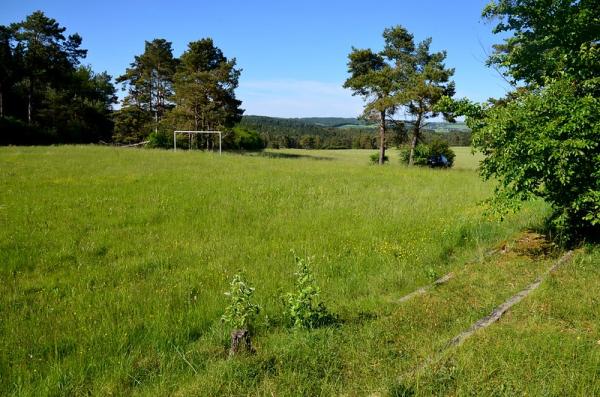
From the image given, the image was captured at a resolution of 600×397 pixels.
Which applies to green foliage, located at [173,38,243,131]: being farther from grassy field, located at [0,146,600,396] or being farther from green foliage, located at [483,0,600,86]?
green foliage, located at [483,0,600,86]

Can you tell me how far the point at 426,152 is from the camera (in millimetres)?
41406

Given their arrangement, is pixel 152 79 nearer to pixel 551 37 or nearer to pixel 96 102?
pixel 96 102

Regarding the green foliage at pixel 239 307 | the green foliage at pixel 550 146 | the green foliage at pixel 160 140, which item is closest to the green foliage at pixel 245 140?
the green foliage at pixel 160 140

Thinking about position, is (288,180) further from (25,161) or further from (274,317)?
(25,161)

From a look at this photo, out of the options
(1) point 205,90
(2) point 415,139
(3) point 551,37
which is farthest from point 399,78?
(3) point 551,37

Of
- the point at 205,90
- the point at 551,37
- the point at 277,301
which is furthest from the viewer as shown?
the point at 205,90

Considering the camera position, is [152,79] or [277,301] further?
[152,79]

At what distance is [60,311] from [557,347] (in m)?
5.82

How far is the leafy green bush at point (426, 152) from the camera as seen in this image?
4153 cm

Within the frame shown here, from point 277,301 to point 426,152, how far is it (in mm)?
38555

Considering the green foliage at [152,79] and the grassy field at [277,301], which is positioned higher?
the green foliage at [152,79]

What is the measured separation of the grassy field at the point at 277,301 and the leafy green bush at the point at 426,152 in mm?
30199

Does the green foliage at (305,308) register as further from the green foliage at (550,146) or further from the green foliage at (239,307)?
the green foliage at (550,146)

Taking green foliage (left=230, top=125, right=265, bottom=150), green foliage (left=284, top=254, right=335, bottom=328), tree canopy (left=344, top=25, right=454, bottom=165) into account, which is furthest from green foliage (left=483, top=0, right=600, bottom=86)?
green foliage (left=230, top=125, right=265, bottom=150)
